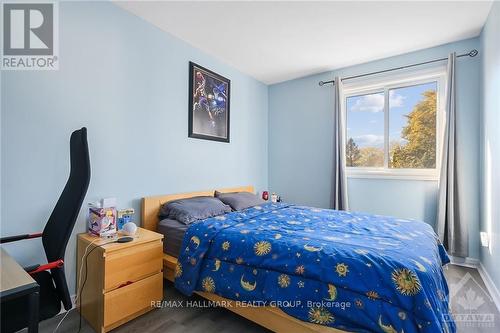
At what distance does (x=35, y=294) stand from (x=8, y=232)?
1.11m

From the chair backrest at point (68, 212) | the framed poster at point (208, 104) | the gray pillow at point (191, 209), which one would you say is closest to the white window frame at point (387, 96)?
the framed poster at point (208, 104)

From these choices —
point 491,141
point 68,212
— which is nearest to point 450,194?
point 491,141

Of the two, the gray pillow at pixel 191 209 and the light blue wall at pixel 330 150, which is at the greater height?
the light blue wall at pixel 330 150

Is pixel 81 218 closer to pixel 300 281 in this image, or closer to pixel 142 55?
pixel 142 55

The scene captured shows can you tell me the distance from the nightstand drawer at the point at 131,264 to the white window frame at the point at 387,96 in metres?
2.87

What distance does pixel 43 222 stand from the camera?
6.10 ft

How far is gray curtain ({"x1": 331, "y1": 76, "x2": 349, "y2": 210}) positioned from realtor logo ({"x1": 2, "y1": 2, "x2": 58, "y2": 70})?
3244mm

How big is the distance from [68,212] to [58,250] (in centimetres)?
19

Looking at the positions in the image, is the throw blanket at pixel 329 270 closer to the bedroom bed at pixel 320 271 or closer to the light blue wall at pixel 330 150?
the bedroom bed at pixel 320 271

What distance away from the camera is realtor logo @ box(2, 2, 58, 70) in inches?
68.7

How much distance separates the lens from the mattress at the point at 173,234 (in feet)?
7.32

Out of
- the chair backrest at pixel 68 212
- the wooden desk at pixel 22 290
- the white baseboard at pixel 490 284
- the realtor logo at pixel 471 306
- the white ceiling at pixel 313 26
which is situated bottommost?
the realtor logo at pixel 471 306

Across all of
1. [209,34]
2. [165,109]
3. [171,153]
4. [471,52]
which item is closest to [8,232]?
[171,153]

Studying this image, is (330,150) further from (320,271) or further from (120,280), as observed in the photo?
(120,280)
